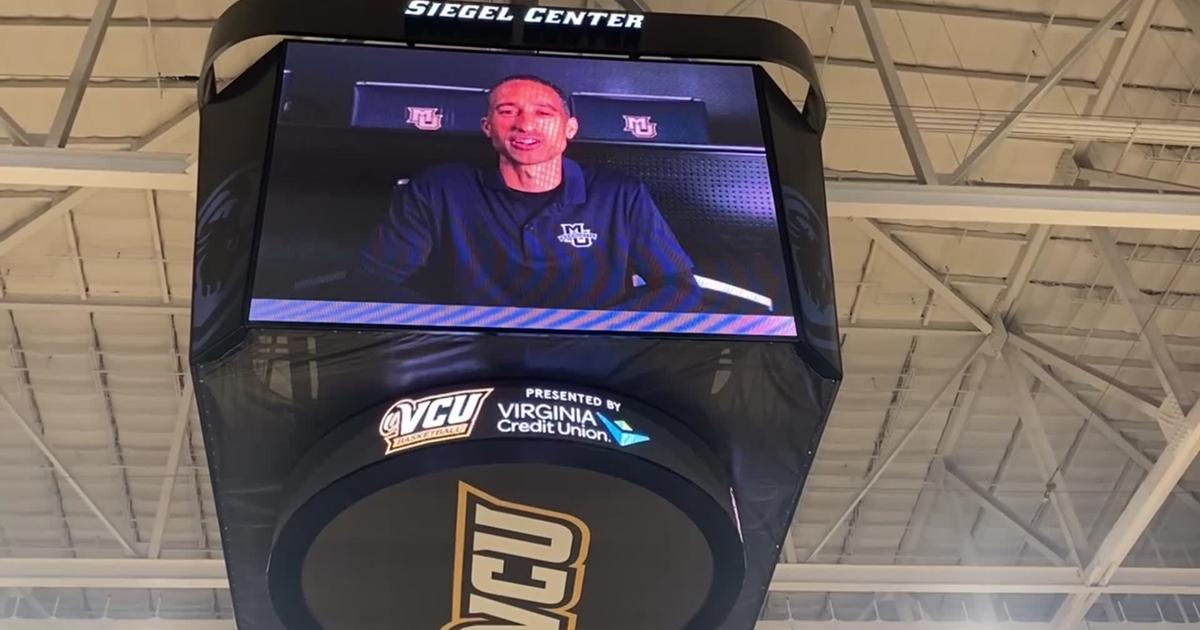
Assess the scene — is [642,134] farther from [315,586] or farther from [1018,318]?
[1018,318]

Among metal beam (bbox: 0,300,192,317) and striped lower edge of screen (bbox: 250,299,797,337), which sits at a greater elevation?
metal beam (bbox: 0,300,192,317)

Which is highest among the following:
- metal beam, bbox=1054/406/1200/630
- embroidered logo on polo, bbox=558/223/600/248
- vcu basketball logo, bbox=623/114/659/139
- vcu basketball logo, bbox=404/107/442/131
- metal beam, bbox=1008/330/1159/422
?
vcu basketball logo, bbox=404/107/442/131

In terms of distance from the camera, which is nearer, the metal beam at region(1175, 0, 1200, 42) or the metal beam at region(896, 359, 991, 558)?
the metal beam at region(1175, 0, 1200, 42)

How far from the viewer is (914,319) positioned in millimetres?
12922

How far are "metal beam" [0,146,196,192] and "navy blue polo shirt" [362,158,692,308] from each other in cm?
226

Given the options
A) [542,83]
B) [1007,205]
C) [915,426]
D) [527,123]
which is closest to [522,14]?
[542,83]

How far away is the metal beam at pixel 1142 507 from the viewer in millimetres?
9906

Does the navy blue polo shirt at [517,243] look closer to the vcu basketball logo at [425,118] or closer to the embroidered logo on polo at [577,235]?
the embroidered logo on polo at [577,235]

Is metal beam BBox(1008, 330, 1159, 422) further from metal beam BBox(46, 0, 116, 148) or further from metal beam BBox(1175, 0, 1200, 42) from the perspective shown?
metal beam BBox(46, 0, 116, 148)

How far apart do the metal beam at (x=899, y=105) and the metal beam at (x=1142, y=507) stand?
14.1ft

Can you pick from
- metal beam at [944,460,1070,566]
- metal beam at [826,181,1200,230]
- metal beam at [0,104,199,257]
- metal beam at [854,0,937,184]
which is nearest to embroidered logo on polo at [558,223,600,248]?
metal beam at [826,181,1200,230]

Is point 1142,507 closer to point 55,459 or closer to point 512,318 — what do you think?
point 512,318

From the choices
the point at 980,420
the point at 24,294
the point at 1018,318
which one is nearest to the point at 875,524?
the point at 980,420

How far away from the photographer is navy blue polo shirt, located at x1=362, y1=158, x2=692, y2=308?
14.5ft
